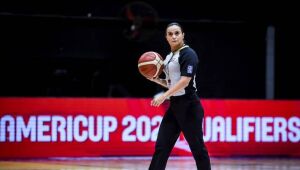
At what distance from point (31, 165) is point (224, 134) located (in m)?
3.43

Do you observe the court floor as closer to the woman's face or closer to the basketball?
the basketball

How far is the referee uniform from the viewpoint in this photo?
534 centimetres

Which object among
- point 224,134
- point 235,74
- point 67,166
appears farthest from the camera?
point 235,74

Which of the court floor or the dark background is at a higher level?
the dark background

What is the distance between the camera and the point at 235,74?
1344 centimetres

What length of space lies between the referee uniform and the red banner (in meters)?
4.05

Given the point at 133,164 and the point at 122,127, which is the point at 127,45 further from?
the point at 133,164

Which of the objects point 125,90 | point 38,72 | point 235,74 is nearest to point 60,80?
point 38,72

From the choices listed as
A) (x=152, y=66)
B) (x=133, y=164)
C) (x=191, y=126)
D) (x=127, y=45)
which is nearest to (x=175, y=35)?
(x=152, y=66)

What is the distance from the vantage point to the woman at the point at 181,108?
5.29 meters

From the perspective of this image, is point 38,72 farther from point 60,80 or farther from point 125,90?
Answer: point 125,90

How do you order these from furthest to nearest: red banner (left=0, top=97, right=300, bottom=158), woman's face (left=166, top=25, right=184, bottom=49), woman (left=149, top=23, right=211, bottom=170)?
red banner (left=0, top=97, right=300, bottom=158) < woman's face (left=166, top=25, right=184, bottom=49) < woman (left=149, top=23, right=211, bottom=170)

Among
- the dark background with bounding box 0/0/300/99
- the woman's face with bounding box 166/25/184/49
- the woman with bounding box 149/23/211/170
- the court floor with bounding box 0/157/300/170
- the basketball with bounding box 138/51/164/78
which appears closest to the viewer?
the woman with bounding box 149/23/211/170

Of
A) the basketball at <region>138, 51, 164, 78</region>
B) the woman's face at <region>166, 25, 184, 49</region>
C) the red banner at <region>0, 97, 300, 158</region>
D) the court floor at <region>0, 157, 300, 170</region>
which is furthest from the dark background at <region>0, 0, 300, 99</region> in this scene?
the woman's face at <region>166, 25, 184, 49</region>
